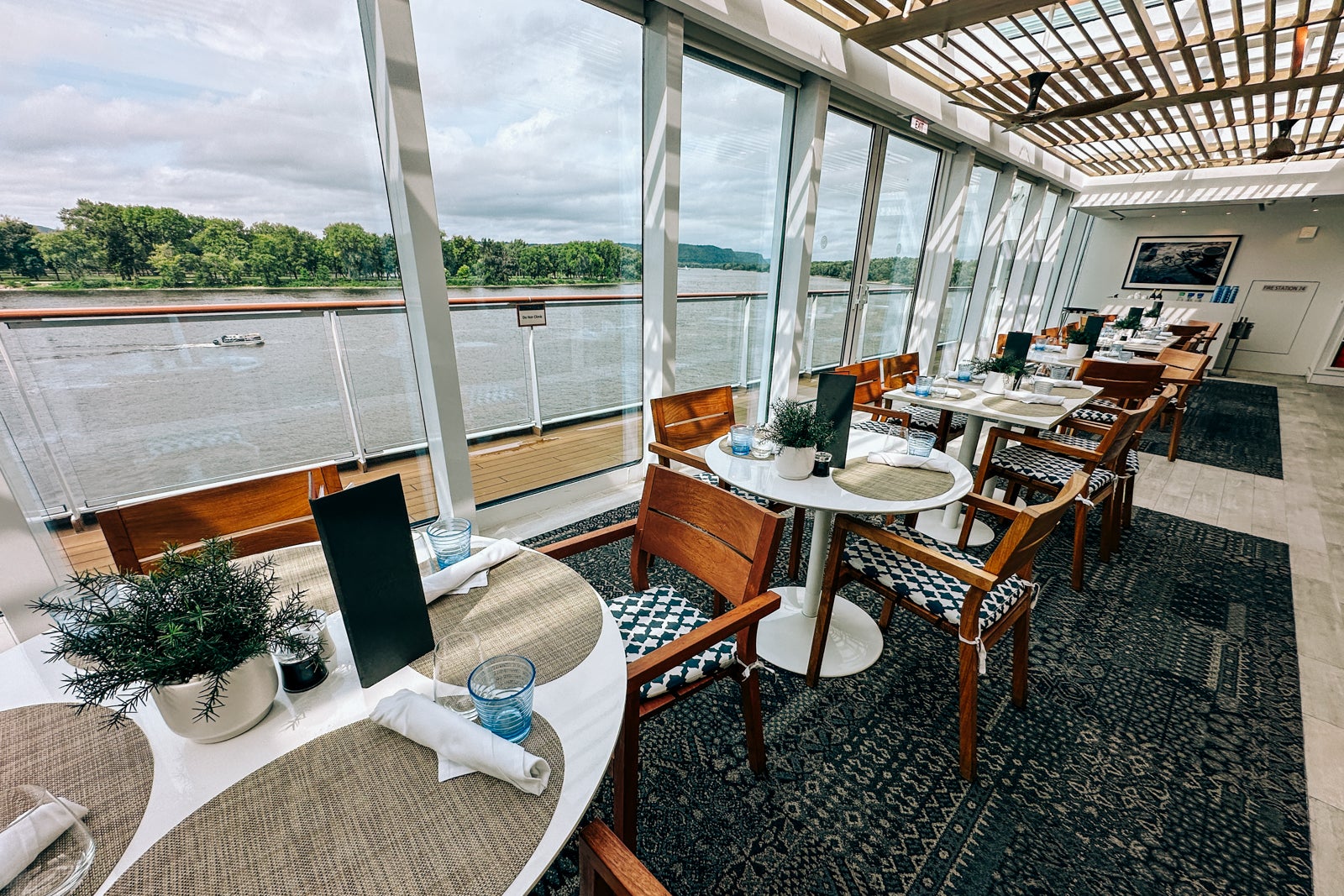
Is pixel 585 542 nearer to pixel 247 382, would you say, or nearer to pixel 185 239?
pixel 247 382

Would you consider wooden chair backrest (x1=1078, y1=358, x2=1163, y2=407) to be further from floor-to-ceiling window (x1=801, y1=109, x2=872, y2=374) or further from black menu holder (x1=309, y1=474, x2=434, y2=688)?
black menu holder (x1=309, y1=474, x2=434, y2=688)

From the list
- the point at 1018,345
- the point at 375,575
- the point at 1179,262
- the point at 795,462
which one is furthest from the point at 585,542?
the point at 1179,262

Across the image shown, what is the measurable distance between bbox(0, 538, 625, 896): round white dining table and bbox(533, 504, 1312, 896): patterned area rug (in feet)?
2.58

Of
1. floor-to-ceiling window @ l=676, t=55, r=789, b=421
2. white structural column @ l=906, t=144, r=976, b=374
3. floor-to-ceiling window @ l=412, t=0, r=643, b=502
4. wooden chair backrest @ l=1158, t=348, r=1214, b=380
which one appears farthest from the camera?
white structural column @ l=906, t=144, r=976, b=374

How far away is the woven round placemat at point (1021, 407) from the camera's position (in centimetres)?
266

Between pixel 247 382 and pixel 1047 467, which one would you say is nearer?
pixel 247 382

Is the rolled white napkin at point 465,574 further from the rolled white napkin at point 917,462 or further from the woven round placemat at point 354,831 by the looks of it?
the rolled white napkin at point 917,462

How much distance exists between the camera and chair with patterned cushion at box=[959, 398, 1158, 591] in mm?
2283

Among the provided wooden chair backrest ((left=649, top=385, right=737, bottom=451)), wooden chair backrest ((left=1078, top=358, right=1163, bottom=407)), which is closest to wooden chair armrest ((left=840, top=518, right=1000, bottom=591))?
wooden chair backrest ((left=649, top=385, right=737, bottom=451))

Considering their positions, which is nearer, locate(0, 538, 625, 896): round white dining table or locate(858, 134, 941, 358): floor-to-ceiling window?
locate(0, 538, 625, 896): round white dining table

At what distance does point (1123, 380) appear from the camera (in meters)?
3.52

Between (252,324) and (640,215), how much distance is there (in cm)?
200

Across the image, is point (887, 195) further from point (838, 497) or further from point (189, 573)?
point (189, 573)

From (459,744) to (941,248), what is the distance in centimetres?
589
